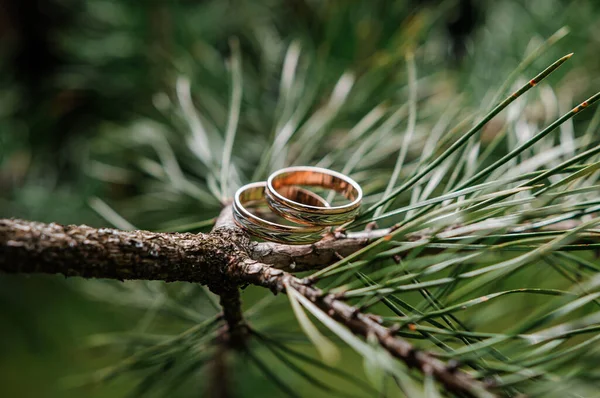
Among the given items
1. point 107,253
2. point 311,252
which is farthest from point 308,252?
point 107,253

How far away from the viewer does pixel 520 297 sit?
59 centimetres

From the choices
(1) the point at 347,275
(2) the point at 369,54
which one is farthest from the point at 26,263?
(2) the point at 369,54

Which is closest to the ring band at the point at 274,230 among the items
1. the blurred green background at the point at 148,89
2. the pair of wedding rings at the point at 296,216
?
the pair of wedding rings at the point at 296,216

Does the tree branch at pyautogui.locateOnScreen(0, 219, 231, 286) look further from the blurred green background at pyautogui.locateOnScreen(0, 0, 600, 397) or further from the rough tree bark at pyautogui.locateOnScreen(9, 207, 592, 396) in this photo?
the blurred green background at pyautogui.locateOnScreen(0, 0, 600, 397)

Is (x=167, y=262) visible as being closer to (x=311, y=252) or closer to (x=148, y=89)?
(x=311, y=252)

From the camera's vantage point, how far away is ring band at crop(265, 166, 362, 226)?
30cm

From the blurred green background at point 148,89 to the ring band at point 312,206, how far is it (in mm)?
127

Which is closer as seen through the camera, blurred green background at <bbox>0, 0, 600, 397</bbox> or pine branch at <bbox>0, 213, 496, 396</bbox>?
pine branch at <bbox>0, 213, 496, 396</bbox>

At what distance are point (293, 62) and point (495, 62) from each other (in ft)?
0.77

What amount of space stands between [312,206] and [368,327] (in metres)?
0.12

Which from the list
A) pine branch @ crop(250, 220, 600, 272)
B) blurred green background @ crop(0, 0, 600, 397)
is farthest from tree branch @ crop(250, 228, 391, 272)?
blurred green background @ crop(0, 0, 600, 397)

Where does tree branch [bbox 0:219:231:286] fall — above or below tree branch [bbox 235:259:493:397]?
above

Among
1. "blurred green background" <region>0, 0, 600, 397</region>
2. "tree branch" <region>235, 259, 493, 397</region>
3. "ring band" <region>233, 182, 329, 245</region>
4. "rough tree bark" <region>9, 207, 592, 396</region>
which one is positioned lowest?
"tree branch" <region>235, 259, 493, 397</region>

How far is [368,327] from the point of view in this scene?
0.23m
